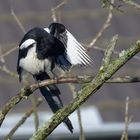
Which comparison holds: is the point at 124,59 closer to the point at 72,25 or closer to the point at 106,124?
the point at 106,124

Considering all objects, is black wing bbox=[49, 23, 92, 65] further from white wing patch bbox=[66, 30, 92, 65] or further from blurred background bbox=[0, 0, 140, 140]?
blurred background bbox=[0, 0, 140, 140]

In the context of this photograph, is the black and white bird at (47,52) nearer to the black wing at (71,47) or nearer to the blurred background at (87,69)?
the black wing at (71,47)

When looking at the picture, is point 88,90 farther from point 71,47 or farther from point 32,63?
point 32,63

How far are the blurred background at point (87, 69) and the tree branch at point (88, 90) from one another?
2674 millimetres

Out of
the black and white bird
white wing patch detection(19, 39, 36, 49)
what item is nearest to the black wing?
the black and white bird

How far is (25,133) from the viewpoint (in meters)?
5.02

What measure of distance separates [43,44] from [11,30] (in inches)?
134

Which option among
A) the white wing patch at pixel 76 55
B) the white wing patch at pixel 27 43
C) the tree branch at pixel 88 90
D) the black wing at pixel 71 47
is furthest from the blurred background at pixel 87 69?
the tree branch at pixel 88 90

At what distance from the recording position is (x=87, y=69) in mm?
6043

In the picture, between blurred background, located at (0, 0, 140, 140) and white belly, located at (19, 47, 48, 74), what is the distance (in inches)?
50.8

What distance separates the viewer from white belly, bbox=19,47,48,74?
3395 millimetres

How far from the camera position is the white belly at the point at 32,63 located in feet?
11.1

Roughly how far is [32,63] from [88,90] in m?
1.45

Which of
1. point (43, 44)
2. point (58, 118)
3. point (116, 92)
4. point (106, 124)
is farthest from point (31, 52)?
point (116, 92)
